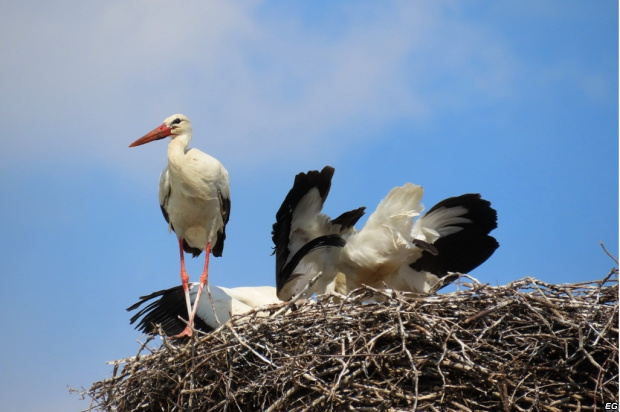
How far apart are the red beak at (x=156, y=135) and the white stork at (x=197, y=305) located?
1152mm

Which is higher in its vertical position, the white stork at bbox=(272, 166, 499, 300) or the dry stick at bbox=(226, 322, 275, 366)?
the white stork at bbox=(272, 166, 499, 300)

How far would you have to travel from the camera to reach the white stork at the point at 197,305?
692 cm

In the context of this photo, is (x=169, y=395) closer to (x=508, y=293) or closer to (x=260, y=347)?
(x=260, y=347)

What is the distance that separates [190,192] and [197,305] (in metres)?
0.84

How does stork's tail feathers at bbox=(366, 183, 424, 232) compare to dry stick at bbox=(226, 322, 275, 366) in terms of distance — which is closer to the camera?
dry stick at bbox=(226, 322, 275, 366)

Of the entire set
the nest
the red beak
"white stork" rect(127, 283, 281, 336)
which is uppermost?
the red beak

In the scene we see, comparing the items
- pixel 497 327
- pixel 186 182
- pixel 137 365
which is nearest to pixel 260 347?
pixel 137 365

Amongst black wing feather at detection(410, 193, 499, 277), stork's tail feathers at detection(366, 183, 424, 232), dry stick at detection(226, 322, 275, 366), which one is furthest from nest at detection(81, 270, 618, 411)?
black wing feather at detection(410, 193, 499, 277)

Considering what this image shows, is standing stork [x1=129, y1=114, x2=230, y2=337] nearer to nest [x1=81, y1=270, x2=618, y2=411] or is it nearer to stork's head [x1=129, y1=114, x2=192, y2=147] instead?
stork's head [x1=129, y1=114, x2=192, y2=147]

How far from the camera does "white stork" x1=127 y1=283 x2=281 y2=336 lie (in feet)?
22.7

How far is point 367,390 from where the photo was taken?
484 cm

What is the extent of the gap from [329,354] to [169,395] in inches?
40.3

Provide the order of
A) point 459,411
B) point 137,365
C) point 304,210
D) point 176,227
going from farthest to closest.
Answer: point 176,227
point 304,210
point 137,365
point 459,411

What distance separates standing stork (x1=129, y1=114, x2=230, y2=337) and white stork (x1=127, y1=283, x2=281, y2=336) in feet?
0.40
